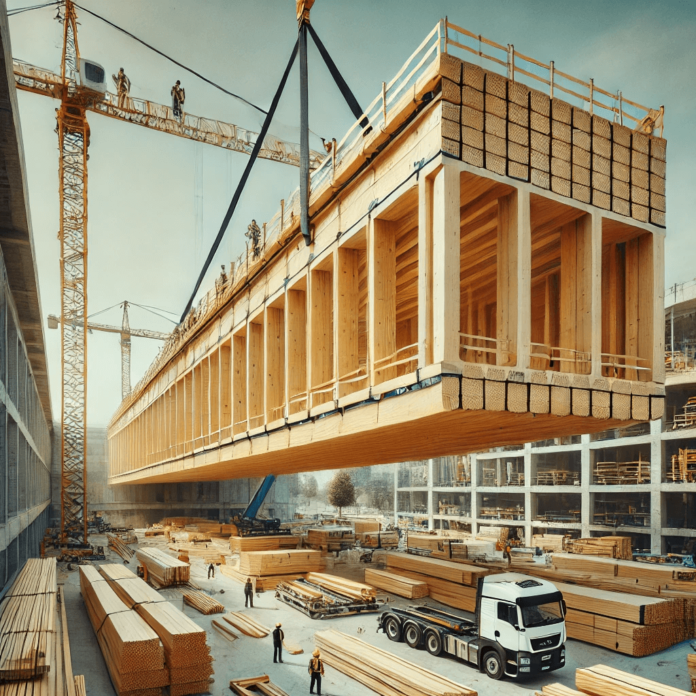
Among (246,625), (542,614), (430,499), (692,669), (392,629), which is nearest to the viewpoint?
(692,669)

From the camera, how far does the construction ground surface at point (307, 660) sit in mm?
14078

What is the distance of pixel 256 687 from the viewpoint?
1369 cm

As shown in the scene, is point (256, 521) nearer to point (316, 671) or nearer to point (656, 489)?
point (656, 489)

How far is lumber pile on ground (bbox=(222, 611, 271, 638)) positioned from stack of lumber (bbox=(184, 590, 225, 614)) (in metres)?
0.84

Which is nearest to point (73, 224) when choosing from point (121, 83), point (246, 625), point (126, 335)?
point (121, 83)

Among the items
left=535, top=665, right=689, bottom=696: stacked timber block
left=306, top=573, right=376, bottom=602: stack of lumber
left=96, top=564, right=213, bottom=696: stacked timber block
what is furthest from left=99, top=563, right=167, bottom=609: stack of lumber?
left=535, top=665, right=689, bottom=696: stacked timber block

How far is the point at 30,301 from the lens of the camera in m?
22.8

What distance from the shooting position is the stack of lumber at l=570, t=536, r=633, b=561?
35125 mm

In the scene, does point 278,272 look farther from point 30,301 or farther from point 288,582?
point 288,582

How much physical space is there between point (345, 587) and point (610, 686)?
39.6 ft

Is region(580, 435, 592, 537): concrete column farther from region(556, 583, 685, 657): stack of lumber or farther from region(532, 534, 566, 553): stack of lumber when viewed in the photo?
region(556, 583, 685, 657): stack of lumber

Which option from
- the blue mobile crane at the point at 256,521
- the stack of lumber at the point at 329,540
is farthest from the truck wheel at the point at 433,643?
the blue mobile crane at the point at 256,521

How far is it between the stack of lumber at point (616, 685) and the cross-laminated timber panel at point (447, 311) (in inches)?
190

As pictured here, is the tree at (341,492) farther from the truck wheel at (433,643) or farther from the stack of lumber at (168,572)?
the truck wheel at (433,643)
